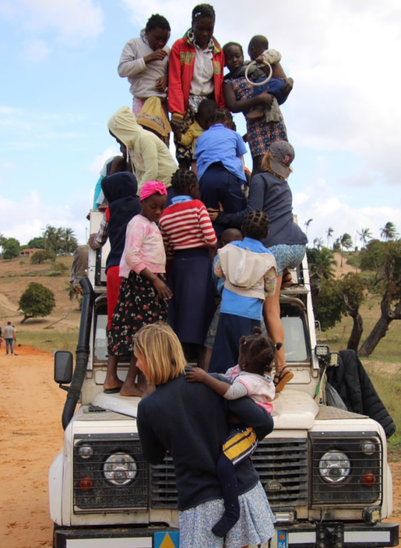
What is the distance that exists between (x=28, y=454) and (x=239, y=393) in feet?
27.1

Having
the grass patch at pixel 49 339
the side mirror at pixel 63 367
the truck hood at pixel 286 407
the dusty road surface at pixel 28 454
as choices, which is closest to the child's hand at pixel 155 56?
the side mirror at pixel 63 367

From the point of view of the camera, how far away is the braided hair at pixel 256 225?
491 centimetres

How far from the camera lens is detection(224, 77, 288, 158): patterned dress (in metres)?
6.79

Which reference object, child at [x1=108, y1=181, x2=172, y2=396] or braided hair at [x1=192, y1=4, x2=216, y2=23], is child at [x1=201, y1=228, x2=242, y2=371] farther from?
braided hair at [x1=192, y1=4, x2=216, y2=23]

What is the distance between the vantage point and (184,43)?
700cm

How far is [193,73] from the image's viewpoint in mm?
6969

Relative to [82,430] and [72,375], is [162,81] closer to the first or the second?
[72,375]

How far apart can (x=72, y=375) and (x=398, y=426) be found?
815 centimetres

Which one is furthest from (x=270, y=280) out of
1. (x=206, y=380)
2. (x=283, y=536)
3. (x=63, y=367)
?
(x=206, y=380)

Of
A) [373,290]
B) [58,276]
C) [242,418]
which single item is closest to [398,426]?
[242,418]

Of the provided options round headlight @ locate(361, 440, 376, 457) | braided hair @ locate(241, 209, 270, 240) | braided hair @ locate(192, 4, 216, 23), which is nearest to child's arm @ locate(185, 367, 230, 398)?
round headlight @ locate(361, 440, 376, 457)

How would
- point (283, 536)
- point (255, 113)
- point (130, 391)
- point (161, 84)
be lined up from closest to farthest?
point (283, 536) < point (130, 391) < point (255, 113) < point (161, 84)

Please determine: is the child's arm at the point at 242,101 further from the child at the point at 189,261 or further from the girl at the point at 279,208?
the child at the point at 189,261

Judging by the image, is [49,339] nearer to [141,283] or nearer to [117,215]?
[117,215]
